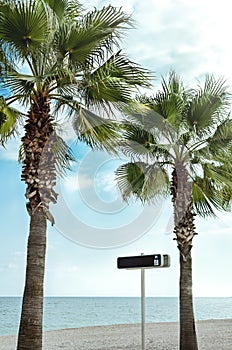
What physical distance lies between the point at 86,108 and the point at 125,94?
25.5 inches

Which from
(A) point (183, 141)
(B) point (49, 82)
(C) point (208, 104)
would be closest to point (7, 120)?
(B) point (49, 82)

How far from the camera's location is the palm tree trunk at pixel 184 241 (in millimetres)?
9789

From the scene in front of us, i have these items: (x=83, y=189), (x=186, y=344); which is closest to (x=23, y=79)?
(x=83, y=189)

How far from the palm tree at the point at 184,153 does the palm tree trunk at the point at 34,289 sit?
2.70 m

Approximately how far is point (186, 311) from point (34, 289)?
148 inches

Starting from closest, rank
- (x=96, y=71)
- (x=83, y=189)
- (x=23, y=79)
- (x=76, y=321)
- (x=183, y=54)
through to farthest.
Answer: (x=23, y=79) → (x=96, y=71) → (x=83, y=189) → (x=183, y=54) → (x=76, y=321)

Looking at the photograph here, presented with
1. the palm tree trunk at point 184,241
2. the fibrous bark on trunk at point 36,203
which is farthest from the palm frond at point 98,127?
the palm tree trunk at point 184,241

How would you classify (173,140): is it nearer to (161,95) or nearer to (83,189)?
(161,95)

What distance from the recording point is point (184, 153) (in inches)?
403

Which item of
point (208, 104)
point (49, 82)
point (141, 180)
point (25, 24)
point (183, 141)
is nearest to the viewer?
point (25, 24)

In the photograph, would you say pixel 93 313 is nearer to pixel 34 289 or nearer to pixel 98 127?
pixel 98 127

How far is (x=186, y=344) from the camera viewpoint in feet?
31.9

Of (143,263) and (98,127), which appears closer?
(143,263)

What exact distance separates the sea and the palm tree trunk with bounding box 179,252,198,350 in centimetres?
2563
